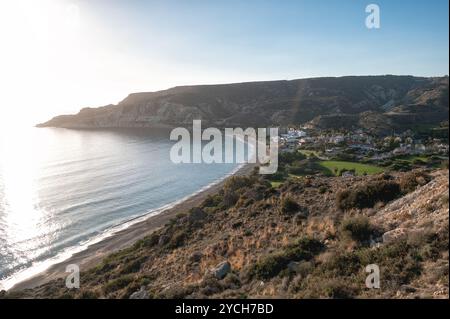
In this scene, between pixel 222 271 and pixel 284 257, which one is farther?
pixel 222 271

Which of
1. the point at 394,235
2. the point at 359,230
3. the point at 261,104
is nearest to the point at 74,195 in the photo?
the point at 359,230

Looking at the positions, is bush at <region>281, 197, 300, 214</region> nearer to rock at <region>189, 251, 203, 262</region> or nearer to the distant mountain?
rock at <region>189, 251, 203, 262</region>

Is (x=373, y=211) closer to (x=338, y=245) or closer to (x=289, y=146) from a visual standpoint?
(x=338, y=245)

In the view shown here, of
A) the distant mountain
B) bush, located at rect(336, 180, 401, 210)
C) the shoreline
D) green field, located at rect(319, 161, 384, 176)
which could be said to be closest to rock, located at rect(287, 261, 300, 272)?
bush, located at rect(336, 180, 401, 210)

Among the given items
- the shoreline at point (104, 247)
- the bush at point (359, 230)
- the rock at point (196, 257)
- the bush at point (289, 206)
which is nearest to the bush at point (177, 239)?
the rock at point (196, 257)

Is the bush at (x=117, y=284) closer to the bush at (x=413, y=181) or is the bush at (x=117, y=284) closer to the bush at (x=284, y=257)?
the bush at (x=284, y=257)

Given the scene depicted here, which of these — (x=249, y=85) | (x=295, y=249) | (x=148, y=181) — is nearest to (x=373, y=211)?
(x=295, y=249)

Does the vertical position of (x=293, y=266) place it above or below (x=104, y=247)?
above

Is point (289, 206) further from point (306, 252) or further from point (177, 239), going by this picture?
point (306, 252)
